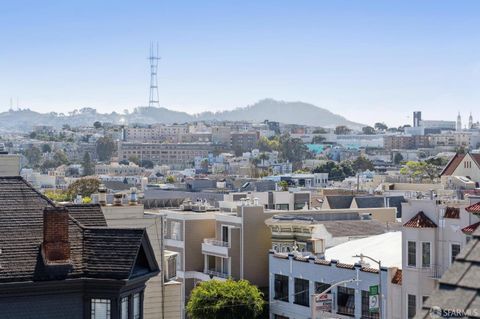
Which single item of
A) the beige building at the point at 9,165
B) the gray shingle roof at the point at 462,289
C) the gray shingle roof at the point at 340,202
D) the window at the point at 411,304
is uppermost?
the beige building at the point at 9,165

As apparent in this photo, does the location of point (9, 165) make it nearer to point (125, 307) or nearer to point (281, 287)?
point (125, 307)

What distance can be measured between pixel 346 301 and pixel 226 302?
351 inches

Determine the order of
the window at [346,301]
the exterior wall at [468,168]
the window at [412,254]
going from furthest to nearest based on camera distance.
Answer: the exterior wall at [468,168], the window at [346,301], the window at [412,254]

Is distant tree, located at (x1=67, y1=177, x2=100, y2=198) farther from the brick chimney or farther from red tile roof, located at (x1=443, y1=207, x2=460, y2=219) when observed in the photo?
the brick chimney

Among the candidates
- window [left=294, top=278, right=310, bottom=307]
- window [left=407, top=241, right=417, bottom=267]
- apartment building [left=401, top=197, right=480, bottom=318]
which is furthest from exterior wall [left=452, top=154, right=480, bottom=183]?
window [left=407, top=241, right=417, bottom=267]

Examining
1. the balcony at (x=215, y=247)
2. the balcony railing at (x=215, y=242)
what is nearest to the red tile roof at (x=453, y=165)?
the balcony railing at (x=215, y=242)

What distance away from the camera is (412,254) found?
43.8 m

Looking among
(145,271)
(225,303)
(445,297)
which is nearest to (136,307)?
(145,271)

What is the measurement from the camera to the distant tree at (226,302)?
186ft

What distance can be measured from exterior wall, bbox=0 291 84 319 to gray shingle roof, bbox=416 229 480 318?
12286 millimetres

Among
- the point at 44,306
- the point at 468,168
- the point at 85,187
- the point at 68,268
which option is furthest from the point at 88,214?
the point at 85,187

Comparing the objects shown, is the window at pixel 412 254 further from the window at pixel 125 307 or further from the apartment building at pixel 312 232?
the window at pixel 125 307

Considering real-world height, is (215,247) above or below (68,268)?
below

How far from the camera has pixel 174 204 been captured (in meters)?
101
